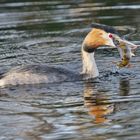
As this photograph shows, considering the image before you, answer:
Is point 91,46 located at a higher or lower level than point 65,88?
higher

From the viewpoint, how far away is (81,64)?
49.1ft

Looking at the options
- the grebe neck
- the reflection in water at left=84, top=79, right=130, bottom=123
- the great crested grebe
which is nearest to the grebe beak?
the great crested grebe

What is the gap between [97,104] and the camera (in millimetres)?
11461

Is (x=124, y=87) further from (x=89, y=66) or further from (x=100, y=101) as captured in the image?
(x=89, y=66)

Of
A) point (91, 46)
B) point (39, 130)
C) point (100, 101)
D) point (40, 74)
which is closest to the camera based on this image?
point (39, 130)

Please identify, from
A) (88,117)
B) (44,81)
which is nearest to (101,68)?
(44,81)

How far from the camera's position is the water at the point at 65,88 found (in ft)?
32.5

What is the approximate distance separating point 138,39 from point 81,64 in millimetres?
2715

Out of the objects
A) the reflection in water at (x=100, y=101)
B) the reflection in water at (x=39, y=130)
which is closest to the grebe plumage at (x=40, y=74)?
the reflection in water at (x=100, y=101)

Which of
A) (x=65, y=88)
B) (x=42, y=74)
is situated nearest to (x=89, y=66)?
(x=42, y=74)

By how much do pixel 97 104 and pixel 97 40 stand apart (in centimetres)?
233

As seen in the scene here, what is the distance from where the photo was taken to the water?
9911 mm

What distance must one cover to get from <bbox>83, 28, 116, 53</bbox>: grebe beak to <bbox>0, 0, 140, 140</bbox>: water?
0.68 m

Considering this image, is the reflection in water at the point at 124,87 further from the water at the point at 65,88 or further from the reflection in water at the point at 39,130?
the reflection in water at the point at 39,130
